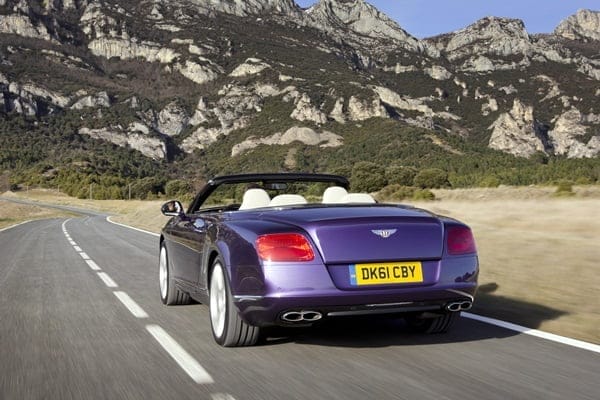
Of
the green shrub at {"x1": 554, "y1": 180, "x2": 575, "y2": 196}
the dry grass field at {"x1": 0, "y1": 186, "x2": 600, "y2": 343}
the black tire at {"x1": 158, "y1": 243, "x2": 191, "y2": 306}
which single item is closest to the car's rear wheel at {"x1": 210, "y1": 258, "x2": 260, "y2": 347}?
the black tire at {"x1": 158, "y1": 243, "x2": 191, "y2": 306}

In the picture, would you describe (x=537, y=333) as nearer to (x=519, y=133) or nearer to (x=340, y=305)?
(x=340, y=305)

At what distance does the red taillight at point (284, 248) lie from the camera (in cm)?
428

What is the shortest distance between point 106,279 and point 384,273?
659cm

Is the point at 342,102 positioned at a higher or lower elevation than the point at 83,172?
higher

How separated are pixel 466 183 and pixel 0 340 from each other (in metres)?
63.3

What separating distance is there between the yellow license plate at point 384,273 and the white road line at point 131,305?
2984 mm

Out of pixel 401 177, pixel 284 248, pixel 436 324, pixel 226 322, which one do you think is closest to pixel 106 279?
pixel 226 322

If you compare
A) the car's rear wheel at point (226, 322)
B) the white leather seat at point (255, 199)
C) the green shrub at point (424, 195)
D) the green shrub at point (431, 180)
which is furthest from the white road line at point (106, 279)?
the green shrub at point (431, 180)

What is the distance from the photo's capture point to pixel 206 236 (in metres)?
5.35

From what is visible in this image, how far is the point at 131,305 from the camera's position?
720cm

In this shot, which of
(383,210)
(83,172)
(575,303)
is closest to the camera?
(383,210)

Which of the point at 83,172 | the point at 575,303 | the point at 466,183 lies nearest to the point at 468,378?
the point at 575,303

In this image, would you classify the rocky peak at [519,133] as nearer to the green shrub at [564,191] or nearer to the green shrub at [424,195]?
the green shrub at [424,195]

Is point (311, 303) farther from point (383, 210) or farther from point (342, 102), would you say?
point (342, 102)
